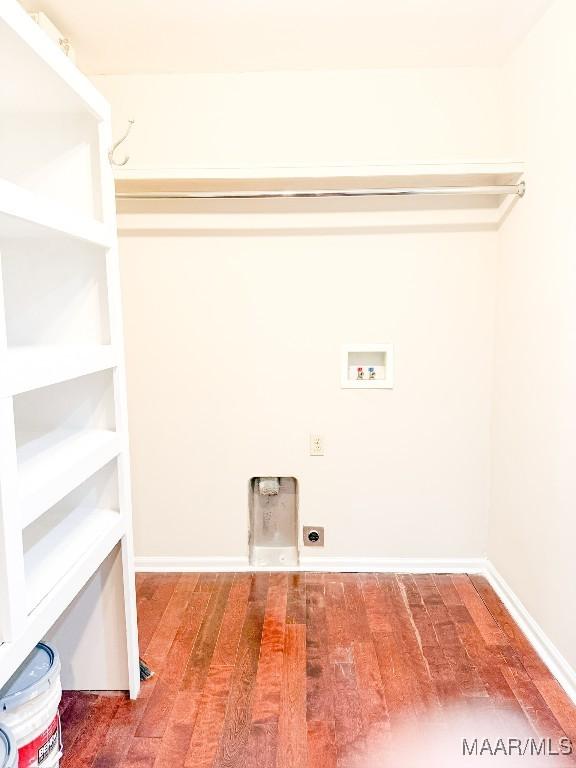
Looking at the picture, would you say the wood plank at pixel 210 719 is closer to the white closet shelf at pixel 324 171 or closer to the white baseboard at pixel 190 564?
the white baseboard at pixel 190 564

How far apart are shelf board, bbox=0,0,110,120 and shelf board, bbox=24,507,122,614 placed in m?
1.24

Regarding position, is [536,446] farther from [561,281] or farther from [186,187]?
[186,187]

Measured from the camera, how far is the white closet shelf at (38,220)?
1.04 meters

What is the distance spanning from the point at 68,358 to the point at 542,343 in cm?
173

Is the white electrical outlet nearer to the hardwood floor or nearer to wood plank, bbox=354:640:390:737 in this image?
the hardwood floor

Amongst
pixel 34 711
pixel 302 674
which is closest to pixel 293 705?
pixel 302 674

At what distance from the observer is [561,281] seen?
183cm

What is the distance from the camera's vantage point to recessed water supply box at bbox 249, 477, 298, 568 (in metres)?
2.61

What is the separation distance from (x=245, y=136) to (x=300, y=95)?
1.05 ft

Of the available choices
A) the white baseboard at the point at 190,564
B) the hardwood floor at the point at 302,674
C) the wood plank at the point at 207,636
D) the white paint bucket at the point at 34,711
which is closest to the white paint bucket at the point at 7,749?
the white paint bucket at the point at 34,711

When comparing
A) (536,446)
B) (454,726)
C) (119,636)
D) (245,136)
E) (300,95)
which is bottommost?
(454,726)

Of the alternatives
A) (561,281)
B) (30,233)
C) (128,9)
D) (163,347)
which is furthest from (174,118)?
(561,281)

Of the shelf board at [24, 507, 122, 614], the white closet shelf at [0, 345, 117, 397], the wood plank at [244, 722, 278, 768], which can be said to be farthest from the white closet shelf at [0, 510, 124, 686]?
the wood plank at [244, 722, 278, 768]

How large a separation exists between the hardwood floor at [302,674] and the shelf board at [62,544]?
0.61m
